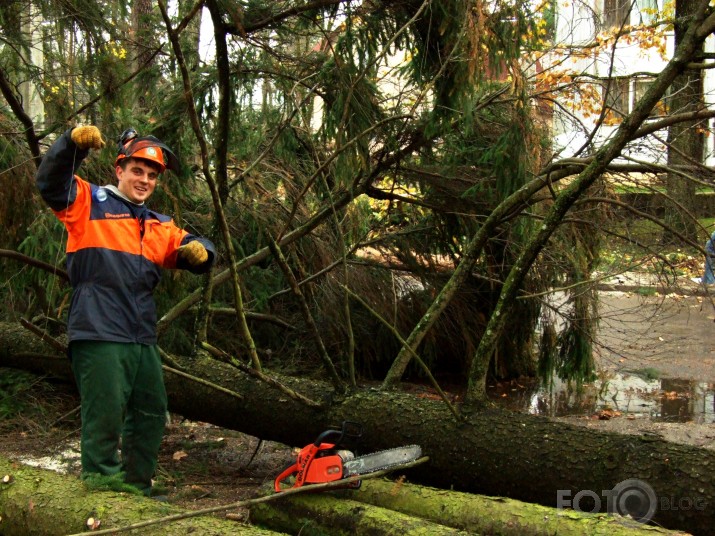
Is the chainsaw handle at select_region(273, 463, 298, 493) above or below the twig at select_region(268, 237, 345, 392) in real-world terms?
below

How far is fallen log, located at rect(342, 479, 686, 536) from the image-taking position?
2.57 metres

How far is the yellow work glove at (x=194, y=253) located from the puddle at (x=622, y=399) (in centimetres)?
379

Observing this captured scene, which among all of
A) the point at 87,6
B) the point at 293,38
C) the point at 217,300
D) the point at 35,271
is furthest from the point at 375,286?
the point at 87,6

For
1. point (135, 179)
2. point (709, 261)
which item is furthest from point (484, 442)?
point (135, 179)

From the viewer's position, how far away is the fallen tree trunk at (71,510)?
2723 millimetres

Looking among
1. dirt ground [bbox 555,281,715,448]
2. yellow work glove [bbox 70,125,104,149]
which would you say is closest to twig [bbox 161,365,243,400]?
yellow work glove [bbox 70,125,104,149]

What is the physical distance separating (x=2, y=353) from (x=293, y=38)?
2.93 m

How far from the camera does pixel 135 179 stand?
3.45 meters

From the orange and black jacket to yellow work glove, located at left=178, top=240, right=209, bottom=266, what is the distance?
0.49 ft

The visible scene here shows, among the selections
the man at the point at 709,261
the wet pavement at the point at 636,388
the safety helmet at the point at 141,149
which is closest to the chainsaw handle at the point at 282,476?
the safety helmet at the point at 141,149

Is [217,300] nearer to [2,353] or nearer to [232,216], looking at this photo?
[232,216]

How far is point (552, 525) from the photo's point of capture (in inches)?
105

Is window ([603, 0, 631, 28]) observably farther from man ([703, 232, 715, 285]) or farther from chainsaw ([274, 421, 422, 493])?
chainsaw ([274, 421, 422, 493])

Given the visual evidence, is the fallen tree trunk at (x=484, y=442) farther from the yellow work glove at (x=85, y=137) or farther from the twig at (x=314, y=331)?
the yellow work glove at (x=85, y=137)
